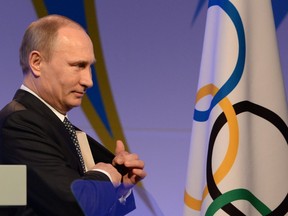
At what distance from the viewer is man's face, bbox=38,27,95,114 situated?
176 centimetres

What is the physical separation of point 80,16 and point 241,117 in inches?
43.9

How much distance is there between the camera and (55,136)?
171 centimetres

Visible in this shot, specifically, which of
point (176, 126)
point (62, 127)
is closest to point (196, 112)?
point (62, 127)

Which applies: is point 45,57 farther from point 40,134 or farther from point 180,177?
point 180,177

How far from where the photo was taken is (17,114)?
1.69 metres

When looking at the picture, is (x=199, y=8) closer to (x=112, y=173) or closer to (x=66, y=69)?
(x=66, y=69)

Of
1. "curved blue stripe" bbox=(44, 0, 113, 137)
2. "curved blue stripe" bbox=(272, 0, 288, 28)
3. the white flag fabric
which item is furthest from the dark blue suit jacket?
"curved blue stripe" bbox=(272, 0, 288, 28)

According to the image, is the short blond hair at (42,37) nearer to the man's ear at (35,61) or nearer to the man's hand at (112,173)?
the man's ear at (35,61)

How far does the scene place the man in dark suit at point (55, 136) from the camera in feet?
5.16

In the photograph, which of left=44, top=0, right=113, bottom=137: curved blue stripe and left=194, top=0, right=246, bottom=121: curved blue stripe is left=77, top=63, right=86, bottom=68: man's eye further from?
left=44, top=0, right=113, bottom=137: curved blue stripe

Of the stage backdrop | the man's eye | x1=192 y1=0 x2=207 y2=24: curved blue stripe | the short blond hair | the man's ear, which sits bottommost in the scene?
the stage backdrop

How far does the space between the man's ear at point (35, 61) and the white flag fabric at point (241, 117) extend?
0.66 m

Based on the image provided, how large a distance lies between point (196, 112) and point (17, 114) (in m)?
0.78

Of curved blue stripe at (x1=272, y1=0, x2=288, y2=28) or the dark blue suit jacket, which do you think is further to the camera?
curved blue stripe at (x1=272, y1=0, x2=288, y2=28)
